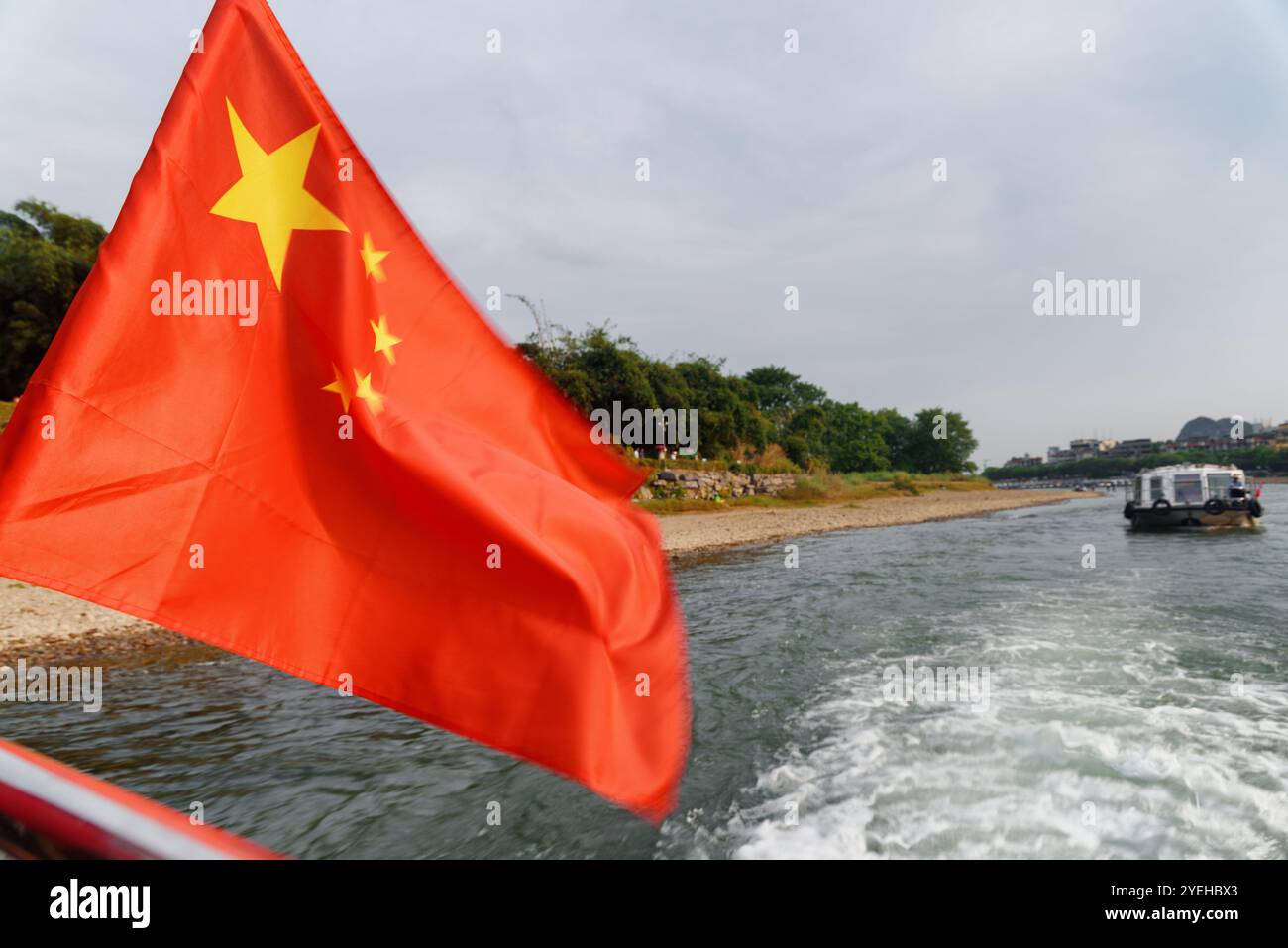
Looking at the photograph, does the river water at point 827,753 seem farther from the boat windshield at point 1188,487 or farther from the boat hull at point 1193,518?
the boat windshield at point 1188,487

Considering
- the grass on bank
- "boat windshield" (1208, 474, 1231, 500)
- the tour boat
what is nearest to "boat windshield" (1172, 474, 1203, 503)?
the tour boat

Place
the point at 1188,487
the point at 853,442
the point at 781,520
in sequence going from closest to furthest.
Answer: the point at 1188,487 < the point at 781,520 < the point at 853,442

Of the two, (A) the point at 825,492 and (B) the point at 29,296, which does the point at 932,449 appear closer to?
(A) the point at 825,492

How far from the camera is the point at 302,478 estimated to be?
8.33ft

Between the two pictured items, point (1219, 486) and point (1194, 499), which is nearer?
point (1194, 499)

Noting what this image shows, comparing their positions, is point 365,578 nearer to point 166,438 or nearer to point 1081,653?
point 166,438

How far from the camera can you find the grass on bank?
2742 cm

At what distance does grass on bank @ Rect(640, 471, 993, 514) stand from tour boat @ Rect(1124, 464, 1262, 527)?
13951mm

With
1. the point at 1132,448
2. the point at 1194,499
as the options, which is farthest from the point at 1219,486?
the point at 1132,448

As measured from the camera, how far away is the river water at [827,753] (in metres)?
4.23

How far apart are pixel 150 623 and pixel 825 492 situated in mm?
33457

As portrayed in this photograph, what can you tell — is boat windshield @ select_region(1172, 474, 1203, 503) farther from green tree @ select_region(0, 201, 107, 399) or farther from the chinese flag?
green tree @ select_region(0, 201, 107, 399)

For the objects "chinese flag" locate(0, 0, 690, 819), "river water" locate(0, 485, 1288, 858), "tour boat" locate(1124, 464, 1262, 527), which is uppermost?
"chinese flag" locate(0, 0, 690, 819)

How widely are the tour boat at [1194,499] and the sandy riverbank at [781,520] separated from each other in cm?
873
